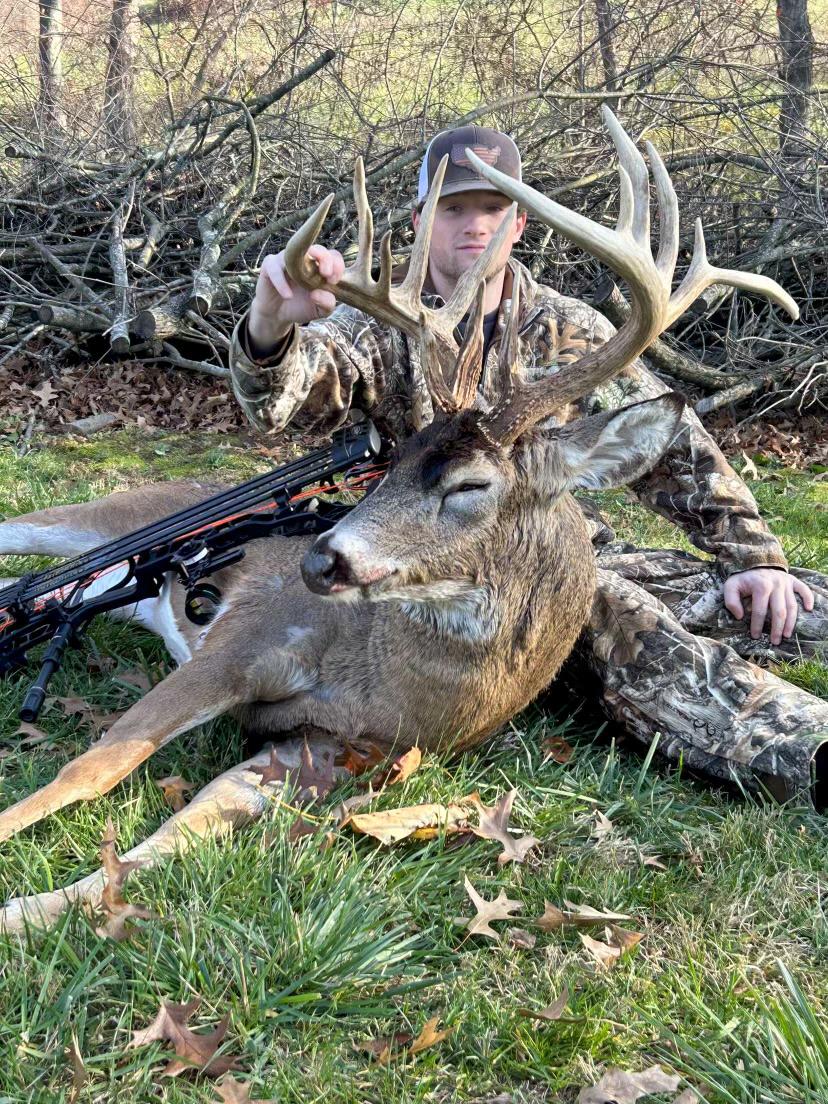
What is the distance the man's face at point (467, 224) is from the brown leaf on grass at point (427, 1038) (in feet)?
9.69

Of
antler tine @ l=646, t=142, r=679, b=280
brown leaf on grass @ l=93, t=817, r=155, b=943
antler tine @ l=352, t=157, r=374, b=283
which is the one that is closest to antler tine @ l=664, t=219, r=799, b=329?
antler tine @ l=646, t=142, r=679, b=280

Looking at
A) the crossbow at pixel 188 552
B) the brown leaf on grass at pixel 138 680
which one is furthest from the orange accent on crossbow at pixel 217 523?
the brown leaf on grass at pixel 138 680

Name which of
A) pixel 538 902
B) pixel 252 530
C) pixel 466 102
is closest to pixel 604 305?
pixel 466 102

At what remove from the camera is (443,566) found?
3.02m

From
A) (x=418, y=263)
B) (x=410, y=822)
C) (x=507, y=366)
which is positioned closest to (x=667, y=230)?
(x=507, y=366)

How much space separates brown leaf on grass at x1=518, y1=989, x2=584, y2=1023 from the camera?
2291 mm

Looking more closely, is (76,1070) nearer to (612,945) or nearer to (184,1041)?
(184,1041)

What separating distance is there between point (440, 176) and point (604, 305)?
4.35m

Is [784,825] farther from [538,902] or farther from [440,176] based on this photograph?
[440,176]

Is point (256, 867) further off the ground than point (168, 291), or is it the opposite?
point (168, 291)

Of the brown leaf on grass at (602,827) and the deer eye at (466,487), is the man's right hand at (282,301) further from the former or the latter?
the brown leaf on grass at (602,827)

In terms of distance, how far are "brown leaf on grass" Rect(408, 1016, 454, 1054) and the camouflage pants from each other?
1549 mm

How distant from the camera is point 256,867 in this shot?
2686 mm

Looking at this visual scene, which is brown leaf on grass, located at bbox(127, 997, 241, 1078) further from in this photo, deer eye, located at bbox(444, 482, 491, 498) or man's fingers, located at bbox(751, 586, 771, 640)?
man's fingers, located at bbox(751, 586, 771, 640)
